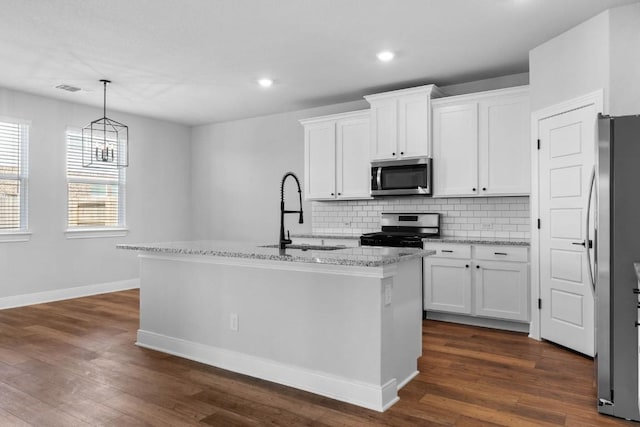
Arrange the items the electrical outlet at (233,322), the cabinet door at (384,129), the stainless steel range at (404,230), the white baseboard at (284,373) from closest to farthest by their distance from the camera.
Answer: the white baseboard at (284,373), the electrical outlet at (233,322), the stainless steel range at (404,230), the cabinet door at (384,129)

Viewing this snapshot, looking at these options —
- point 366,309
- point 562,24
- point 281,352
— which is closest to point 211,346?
point 281,352

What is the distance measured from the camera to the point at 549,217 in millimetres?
3900

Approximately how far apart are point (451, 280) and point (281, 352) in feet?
7.50

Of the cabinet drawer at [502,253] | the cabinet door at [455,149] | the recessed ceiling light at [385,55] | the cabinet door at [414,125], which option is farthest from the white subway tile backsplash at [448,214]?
the recessed ceiling light at [385,55]

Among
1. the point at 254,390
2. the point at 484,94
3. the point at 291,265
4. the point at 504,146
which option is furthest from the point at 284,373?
the point at 484,94

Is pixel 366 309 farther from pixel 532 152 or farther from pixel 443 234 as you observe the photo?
pixel 443 234

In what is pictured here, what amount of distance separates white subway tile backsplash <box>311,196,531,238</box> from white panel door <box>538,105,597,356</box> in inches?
31.6

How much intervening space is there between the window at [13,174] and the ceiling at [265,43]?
55cm

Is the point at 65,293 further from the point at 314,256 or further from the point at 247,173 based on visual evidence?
the point at 314,256

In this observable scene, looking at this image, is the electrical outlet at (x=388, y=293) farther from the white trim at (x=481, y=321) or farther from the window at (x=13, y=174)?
the window at (x=13, y=174)

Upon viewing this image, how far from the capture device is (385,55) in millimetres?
4238

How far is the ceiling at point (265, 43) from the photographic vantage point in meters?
3.30

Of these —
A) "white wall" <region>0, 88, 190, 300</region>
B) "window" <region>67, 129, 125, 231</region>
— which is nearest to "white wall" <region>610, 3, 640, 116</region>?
"window" <region>67, 129, 125, 231</region>

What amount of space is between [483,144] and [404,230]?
1.38 meters
